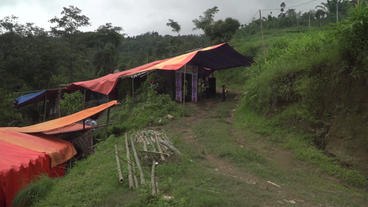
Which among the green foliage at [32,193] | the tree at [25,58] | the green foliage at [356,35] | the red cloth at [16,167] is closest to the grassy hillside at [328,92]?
the green foliage at [356,35]

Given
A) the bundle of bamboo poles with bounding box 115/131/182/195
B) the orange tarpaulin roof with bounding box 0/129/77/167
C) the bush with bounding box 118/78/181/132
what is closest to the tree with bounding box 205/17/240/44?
the bush with bounding box 118/78/181/132

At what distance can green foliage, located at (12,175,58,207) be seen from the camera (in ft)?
14.1

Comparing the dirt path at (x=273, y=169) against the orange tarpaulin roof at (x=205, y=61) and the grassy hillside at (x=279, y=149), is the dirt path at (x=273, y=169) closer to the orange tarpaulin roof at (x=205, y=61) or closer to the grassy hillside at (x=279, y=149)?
the grassy hillside at (x=279, y=149)

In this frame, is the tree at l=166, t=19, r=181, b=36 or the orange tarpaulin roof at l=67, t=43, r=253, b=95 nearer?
the orange tarpaulin roof at l=67, t=43, r=253, b=95

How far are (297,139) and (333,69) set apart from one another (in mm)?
2106

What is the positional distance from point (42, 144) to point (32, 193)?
2603mm

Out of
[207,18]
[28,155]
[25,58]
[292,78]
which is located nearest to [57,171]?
[28,155]

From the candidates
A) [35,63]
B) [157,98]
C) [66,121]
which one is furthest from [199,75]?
[35,63]

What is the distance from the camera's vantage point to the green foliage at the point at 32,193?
4293 millimetres

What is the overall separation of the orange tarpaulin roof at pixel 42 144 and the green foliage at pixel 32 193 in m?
1.53

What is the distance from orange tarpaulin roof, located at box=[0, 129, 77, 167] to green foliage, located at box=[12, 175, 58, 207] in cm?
153

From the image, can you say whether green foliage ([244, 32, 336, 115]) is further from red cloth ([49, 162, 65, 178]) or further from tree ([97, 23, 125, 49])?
tree ([97, 23, 125, 49])

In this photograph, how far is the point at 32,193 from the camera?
4.45 m

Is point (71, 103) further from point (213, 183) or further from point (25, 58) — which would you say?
point (213, 183)
